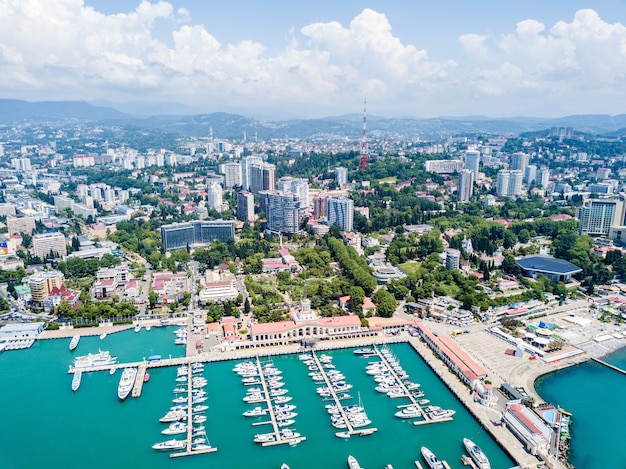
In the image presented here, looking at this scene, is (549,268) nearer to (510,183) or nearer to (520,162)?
(510,183)

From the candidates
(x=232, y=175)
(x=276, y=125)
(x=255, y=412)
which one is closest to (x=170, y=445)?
(x=255, y=412)

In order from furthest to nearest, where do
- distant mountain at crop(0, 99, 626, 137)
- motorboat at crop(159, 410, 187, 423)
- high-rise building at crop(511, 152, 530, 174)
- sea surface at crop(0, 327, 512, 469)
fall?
distant mountain at crop(0, 99, 626, 137)
high-rise building at crop(511, 152, 530, 174)
motorboat at crop(159, 410, 187, 423)
sea surface at crop(0, 327, 512, 469)

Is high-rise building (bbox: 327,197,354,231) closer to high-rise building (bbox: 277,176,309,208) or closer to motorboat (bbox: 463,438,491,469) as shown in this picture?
high-rise building (bbox: 277,176,309,208)

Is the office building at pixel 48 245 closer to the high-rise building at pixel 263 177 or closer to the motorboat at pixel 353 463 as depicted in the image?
the high-rise building at pixel 263 177

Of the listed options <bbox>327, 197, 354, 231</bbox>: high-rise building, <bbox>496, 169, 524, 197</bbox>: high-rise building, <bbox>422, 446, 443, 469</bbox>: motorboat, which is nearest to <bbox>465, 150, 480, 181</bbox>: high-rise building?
<bbox>496, 169, 524, 197</bbox>: high-rise building

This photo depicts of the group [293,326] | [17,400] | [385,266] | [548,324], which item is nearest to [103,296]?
[17,400]

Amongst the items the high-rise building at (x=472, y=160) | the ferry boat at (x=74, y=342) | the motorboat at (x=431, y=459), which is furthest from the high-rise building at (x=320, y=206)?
the motorboat at (x=431, y=459)

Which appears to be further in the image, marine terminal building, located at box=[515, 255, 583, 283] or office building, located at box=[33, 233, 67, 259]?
office building, located at box=[33, 233, 67, 259]

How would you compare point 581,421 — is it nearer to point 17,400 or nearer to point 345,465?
point 345,465
